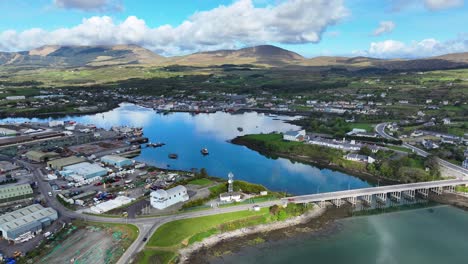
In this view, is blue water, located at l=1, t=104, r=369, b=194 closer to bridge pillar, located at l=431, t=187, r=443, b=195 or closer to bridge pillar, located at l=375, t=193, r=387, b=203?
bridge pillar, located at l=375, t=193, r=387, b=203

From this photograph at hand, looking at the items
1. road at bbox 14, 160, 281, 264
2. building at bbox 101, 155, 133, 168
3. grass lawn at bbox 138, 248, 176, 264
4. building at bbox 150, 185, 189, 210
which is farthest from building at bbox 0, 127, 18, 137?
grass lawn at bbox 138, 248, 176, 264

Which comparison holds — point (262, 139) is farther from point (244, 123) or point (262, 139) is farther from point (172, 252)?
point (172, 252)

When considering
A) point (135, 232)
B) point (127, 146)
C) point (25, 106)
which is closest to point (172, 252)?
point (135, 232)

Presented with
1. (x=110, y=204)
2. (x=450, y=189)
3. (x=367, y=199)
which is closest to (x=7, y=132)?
(x=110, y=204)

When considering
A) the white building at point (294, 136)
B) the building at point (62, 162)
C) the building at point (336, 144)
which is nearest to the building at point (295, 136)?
the white building at point (294, 136)

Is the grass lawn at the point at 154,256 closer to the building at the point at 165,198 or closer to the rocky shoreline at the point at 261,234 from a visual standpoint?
the rocky shoreline at the point at 261,234

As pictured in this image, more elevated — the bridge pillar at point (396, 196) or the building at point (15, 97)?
the building at point (15, 97)
